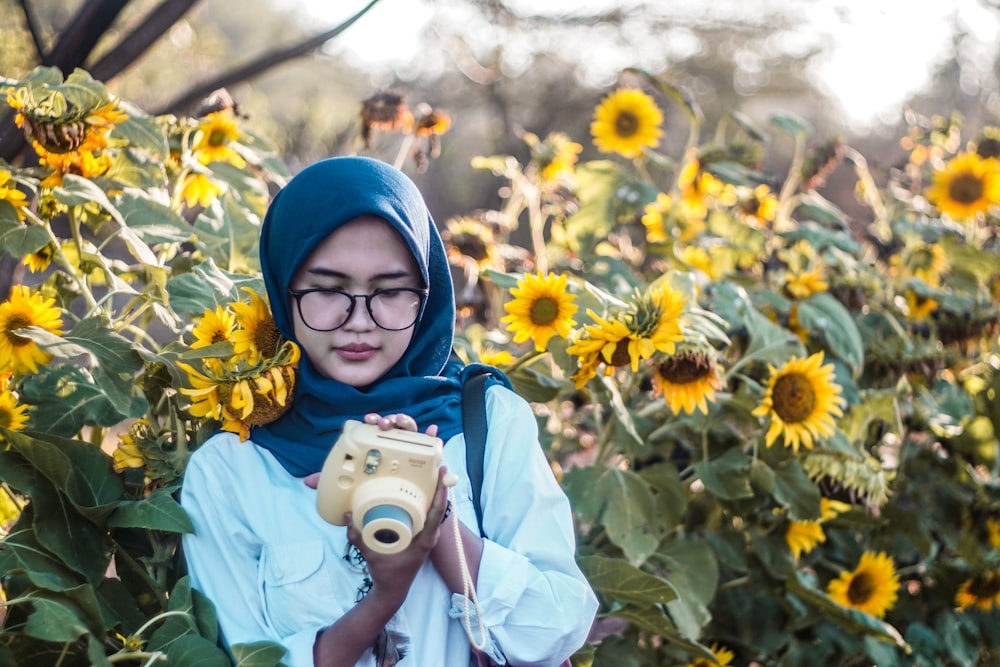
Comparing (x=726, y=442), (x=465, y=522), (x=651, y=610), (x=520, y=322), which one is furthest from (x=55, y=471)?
(x=726, y=442)

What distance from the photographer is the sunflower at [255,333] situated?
151cm

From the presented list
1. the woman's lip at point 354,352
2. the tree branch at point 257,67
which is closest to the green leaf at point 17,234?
the woman's lip at point 354,352

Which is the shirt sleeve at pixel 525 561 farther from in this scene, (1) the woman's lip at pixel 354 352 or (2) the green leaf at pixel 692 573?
(2) the green leaf at pixel 692 573

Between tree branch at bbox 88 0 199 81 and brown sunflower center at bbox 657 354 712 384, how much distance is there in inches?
51.1

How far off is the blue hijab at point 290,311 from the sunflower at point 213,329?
0.09 m

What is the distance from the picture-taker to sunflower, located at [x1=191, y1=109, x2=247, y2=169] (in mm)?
2121

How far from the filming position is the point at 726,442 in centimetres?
232

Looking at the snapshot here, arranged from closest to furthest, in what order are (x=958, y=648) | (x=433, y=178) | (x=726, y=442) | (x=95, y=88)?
(x=95, y=88), (x=726, y=442), (x=958, y=648), (x=433, y=178)

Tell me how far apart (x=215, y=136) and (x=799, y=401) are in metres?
1.29

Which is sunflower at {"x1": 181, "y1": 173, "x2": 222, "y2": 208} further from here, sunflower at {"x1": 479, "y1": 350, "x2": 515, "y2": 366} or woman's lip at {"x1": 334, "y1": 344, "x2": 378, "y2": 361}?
woman's lip at {"x1": 334, "y1": 344, "x2": 378, "y2": 361}

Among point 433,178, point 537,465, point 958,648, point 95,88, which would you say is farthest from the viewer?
point 433,178

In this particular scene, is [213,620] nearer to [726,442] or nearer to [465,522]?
[465,522]

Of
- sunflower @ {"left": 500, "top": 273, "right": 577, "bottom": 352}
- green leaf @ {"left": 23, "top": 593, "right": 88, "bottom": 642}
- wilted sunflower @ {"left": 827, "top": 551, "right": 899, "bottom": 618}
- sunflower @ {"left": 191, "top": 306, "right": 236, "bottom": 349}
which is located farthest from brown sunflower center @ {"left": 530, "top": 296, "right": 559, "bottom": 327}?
wilted sunflower @ {"left": 827, "top": 551, "right": 899, "bottom": 618}

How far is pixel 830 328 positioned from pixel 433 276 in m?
1.24
